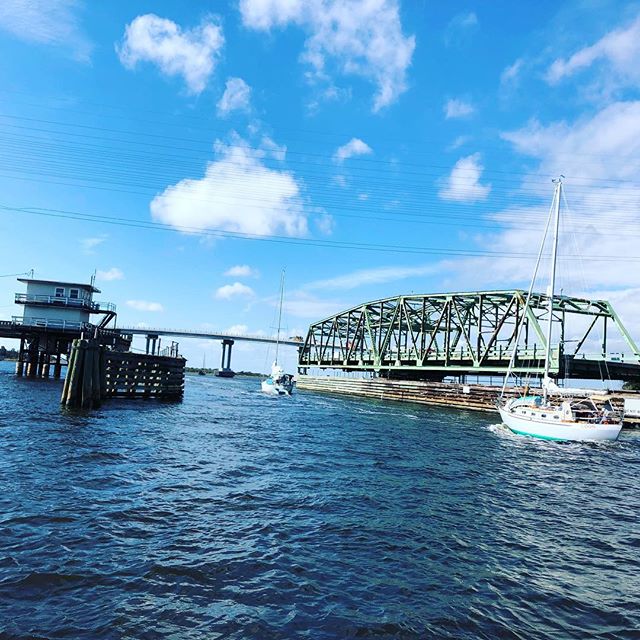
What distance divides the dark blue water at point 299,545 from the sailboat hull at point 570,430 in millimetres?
9407

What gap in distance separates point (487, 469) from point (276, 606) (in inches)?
602

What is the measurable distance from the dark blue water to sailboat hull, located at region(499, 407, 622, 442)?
941 centimetres

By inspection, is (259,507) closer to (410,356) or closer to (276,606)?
(276,606)

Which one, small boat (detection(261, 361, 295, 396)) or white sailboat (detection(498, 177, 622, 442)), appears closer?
white sailboat (detection(498, 177, 622, 442))

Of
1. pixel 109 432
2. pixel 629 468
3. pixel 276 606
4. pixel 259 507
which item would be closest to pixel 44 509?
pixel 259 507

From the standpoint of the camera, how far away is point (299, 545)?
1049 centimetres

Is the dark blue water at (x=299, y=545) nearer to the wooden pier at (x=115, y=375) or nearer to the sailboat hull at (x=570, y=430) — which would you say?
the sailboat hull at (x=570, y=430)

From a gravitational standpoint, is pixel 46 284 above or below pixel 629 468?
above

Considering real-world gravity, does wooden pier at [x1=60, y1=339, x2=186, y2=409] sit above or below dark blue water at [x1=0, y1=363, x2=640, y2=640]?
above

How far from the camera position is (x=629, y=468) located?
74.7 feet

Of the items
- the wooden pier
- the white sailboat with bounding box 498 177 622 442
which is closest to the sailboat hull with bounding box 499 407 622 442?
the white sailboat with bounding box 498 177 622 442

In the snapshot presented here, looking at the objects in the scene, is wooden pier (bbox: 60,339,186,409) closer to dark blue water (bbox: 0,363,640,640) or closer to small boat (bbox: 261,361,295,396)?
dark blue water (bbox: 0,363,640,640)

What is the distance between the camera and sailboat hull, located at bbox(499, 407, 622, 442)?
30484mm

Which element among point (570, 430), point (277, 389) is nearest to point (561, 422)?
point (570, 430)
